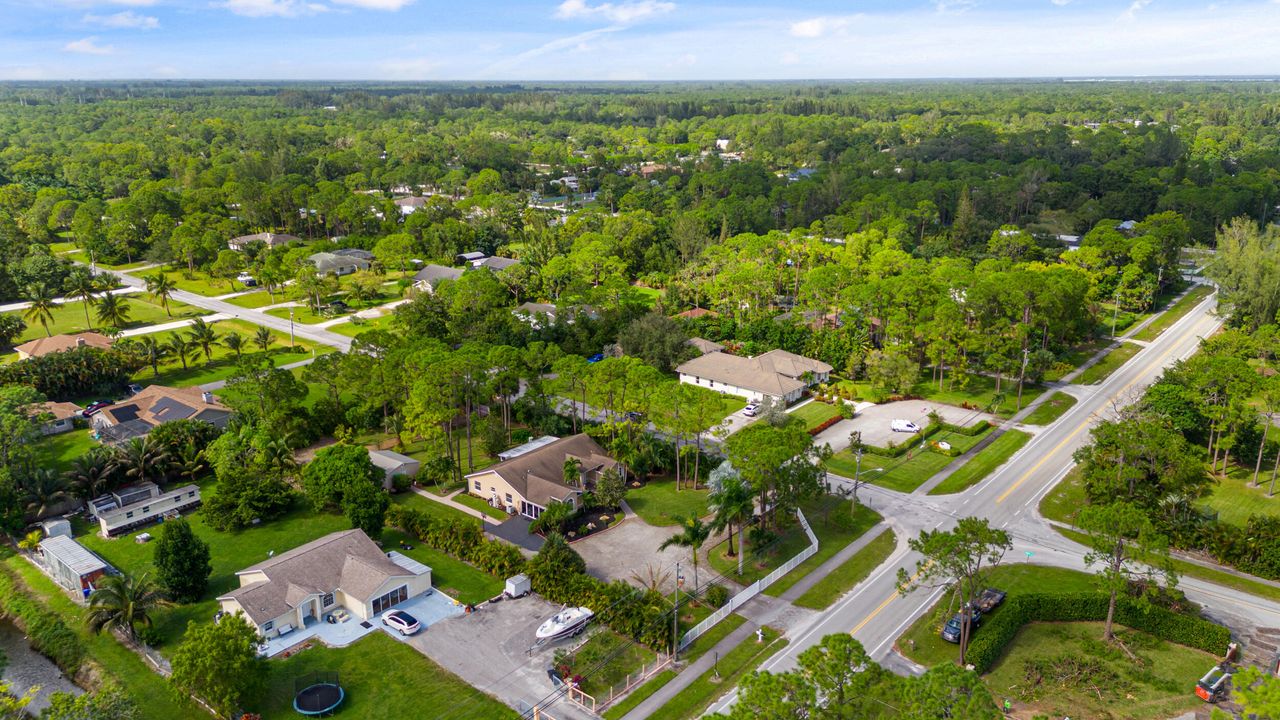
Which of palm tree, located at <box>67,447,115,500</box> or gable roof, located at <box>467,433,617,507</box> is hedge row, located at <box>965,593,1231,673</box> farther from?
palm tree, located at <box>67,447,115,500</box>

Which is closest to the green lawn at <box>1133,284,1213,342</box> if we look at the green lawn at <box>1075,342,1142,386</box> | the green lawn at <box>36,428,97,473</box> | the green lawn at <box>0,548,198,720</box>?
the green lawn at <box>1075,342,1142,386</box>

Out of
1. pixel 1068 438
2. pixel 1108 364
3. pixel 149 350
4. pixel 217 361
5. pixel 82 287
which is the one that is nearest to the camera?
pixel 1068 438

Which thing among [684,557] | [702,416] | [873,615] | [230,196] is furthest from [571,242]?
[873,615]

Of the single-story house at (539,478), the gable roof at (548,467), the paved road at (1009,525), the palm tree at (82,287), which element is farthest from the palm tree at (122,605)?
the palm tree at (82,287)

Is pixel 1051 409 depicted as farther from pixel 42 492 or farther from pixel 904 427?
pixel 42 492

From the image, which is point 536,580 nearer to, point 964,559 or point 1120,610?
point 964,559

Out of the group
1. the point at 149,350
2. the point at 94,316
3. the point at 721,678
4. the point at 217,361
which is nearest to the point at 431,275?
the point at 217,361

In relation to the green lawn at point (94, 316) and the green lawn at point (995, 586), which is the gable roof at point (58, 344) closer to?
the green lawn at point (94, 316)
